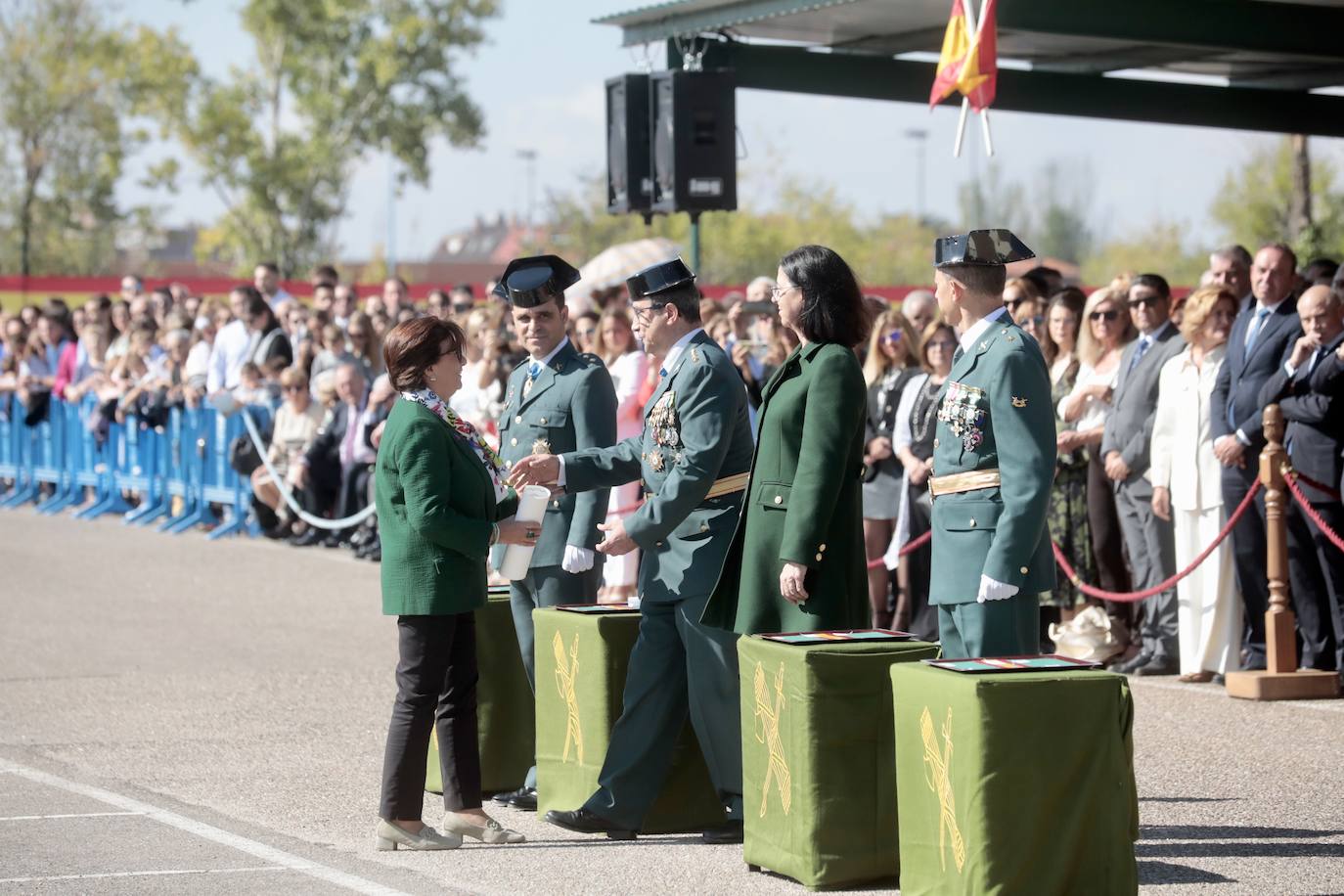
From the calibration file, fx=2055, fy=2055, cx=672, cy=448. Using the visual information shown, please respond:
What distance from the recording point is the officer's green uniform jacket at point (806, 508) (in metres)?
6.47

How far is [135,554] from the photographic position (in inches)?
663

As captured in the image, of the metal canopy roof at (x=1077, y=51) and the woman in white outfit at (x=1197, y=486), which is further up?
the metal canopy roof at (x=1077, y=51)

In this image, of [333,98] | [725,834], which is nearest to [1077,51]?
[725,834]

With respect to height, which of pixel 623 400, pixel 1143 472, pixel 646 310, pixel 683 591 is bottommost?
pixel 683 591

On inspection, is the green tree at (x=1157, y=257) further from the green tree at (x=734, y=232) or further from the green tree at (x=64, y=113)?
the green tree at (x=64, y=113)

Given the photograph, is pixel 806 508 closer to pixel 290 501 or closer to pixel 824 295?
pixel 824 295

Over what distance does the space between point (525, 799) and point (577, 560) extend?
37.8 inches

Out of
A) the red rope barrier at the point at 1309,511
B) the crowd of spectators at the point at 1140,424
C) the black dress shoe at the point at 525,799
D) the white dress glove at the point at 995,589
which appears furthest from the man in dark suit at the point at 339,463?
the white dress glove at the point at 995,589

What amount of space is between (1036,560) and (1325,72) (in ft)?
34.8

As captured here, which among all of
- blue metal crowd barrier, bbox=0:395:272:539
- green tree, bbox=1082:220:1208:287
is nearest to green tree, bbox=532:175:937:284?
green tree, bbox=1082:220:1208:287

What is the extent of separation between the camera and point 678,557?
7.00m

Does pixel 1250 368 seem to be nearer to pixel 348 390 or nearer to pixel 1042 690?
pixel 1042 690

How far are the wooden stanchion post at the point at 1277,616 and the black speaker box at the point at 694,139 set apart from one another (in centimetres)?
465

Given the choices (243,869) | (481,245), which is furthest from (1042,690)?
(481,245)
